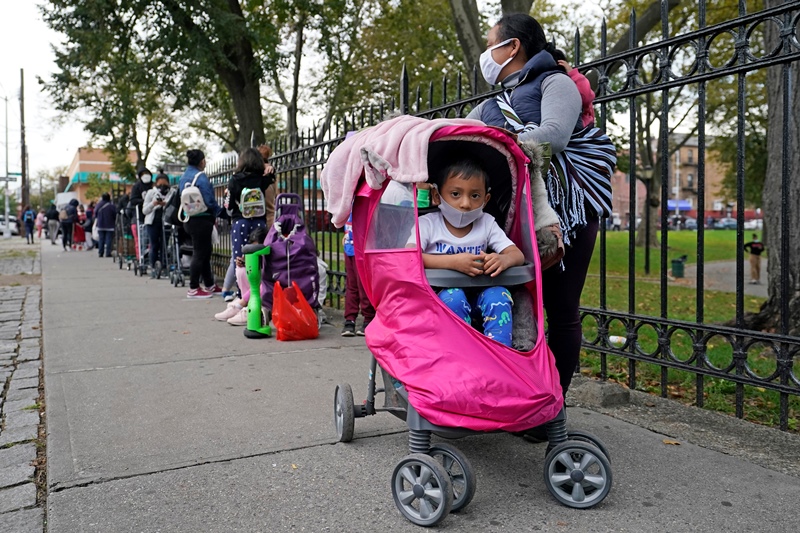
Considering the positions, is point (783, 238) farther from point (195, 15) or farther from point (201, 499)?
point (195, 15)

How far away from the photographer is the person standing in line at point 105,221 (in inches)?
748

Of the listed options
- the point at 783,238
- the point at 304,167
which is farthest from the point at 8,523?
the point at 304,167

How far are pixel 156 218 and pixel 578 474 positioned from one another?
10797mm

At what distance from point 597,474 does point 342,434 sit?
129 cm

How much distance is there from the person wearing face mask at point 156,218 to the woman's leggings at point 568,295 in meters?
9.62

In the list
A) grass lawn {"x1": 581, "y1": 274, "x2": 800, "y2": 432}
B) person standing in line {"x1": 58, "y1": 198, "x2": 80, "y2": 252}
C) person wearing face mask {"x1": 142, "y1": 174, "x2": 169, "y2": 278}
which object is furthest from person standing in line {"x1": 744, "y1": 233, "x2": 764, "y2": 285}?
person standing in line {"x1": 58, "y1": 198, "x2": 80, "y2": 252}

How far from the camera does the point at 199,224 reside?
9.30m

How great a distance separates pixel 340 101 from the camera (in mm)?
28453

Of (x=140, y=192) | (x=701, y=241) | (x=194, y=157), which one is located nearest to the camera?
(x=701, y=241)

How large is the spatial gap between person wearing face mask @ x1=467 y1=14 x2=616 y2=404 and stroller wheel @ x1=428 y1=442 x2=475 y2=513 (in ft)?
3.27

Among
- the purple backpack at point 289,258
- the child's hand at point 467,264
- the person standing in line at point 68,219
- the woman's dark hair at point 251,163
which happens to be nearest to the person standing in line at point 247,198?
the woman's dark hair at point 251,163

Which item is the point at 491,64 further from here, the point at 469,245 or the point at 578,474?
the point at 578,474

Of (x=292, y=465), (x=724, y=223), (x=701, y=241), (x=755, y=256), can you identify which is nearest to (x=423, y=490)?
(x=292, y=465)

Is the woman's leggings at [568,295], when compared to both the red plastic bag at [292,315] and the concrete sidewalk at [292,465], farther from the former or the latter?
the red plastic bag at [292,315]
